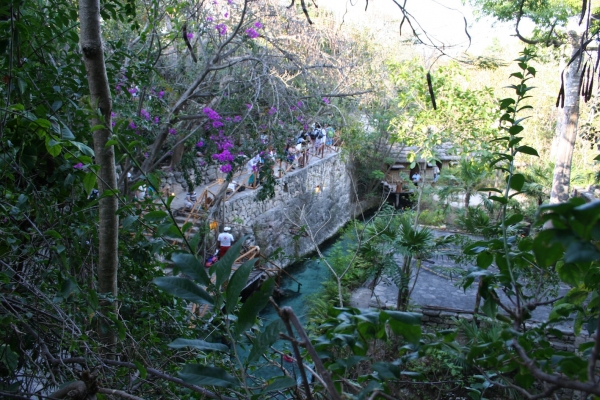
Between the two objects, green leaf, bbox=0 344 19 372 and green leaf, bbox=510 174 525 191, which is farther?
green leaf, bbox=0 344 19 372

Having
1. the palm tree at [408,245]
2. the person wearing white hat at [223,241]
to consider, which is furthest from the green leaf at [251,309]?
the person wearing white hat at [223,241]

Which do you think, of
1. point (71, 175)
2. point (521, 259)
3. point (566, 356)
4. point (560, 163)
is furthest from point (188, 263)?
point (560, 163)

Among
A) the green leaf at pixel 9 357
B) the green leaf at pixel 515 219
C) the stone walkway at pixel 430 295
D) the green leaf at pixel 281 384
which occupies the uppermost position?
the green leaf at pixel 515 219

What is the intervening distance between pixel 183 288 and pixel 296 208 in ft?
39.5

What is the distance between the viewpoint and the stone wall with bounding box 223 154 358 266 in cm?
1073

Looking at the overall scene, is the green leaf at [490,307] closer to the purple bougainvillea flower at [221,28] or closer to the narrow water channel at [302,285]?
the purple bougainvillea flower at [221,28]

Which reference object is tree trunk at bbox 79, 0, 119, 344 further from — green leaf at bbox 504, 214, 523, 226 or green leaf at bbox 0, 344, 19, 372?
green leaf at bbox 504, 214, 523, 226

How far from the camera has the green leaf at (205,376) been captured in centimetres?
67

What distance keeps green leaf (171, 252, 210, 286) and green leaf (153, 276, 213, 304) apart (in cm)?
1

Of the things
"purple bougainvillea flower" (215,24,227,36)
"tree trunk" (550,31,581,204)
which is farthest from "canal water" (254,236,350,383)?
"purple bougainvillea flower" (215,24,227,36)

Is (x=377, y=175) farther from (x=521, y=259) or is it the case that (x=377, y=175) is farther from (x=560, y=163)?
(x=521, y=259)

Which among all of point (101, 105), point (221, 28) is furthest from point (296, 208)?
point (101, 105)

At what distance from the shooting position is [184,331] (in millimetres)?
1753

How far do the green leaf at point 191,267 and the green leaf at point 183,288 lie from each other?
1cm
